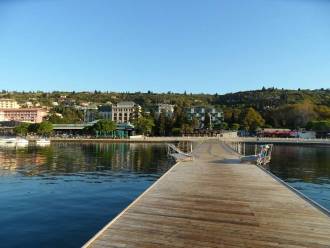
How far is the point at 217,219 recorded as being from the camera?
435 inches

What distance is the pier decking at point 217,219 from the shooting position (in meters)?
9.10

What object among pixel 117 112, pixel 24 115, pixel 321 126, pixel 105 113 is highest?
pixel 117 112

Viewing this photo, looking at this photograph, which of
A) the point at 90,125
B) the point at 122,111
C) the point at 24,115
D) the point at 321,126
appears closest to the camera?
the point at 321,126

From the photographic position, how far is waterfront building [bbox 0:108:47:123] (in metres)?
163

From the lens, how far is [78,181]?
25.1 m

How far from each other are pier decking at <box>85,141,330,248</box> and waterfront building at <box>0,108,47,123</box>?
15439cm

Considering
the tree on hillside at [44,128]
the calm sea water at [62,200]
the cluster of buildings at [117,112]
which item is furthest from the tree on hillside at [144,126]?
the calm sea water at [62,200]

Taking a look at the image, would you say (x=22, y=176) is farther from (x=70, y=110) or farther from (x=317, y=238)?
(x=70, y=110)

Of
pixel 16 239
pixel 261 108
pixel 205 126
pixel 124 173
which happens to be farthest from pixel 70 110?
pixel 16 239

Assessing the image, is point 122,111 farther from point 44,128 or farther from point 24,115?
point 44,128

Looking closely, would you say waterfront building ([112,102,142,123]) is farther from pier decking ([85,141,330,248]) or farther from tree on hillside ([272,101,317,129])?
pier decking ([85,141,330,248])

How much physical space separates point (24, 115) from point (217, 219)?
16717 cm

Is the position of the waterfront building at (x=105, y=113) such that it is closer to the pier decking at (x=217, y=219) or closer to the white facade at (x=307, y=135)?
the white facade at (x=307, y=135)

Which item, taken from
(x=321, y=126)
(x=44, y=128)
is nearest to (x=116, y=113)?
(x=44, y=128)
